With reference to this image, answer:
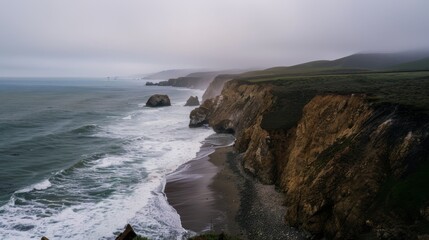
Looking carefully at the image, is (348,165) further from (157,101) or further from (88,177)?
(157,101)

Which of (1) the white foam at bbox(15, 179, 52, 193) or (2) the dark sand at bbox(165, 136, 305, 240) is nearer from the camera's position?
(2) the dark sand at bbox(165, 136, 305, 240)

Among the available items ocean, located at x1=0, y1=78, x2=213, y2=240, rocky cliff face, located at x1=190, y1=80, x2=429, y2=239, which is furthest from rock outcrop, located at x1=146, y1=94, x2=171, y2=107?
rocky cliff face, located at x1=190, y1=80, x2=429, y2=239

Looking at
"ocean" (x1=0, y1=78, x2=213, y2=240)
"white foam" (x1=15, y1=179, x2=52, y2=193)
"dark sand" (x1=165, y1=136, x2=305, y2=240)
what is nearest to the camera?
"dark sand" (x1=165, y1=136, x2=305, y2=240)

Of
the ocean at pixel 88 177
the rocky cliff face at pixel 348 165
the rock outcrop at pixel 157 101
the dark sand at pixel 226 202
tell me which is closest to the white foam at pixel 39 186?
the ocean at pixel 88 177

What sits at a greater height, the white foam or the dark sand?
the white foam

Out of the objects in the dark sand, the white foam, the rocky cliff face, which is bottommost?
the dark sand

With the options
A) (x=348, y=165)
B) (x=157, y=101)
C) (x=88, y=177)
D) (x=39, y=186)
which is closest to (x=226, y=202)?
(x=348, y=165)

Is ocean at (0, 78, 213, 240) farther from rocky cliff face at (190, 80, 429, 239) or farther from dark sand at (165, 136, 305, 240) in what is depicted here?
rocky cliff face at (190, 80, 429, 239)
